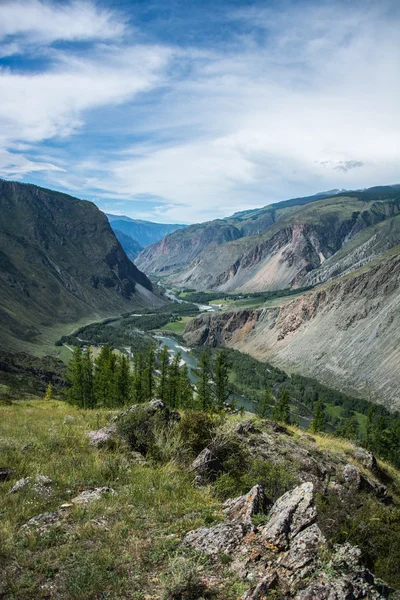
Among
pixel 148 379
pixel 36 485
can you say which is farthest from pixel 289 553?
pixel 148 379

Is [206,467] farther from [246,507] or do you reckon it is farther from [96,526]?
[96,526]

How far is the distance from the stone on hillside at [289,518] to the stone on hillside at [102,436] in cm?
629

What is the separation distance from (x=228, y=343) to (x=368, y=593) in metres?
139

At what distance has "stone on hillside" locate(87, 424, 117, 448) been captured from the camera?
11820 millimetres

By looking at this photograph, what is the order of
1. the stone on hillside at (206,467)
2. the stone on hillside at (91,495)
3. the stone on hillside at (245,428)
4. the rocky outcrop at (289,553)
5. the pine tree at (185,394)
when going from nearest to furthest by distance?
1. the rocky outcrop at (289,553)
2. the stone on hillside at (91,495)
3. the stone on hillside at (206,467)
4. the stone on hillside at (245,428)
5. the pine tree at (185,394)

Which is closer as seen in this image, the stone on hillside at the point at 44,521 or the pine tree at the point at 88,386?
the stone on hillside at the point at 44,521

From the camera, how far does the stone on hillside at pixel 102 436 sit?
11.8 metres

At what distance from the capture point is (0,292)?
16638cm

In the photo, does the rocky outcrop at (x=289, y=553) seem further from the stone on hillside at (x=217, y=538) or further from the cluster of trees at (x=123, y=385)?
the cluster of trees at (x=123, y=385)

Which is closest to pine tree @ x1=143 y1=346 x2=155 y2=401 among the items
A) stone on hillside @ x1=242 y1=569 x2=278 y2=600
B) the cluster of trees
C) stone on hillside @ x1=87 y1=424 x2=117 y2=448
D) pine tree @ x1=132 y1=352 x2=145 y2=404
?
the cluster of trees

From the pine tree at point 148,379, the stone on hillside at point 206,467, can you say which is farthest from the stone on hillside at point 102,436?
the pine tree at point 148,379

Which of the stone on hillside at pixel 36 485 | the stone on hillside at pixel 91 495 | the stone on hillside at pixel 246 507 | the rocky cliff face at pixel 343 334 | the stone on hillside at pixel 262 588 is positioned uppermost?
the stone on hillside at pixel 36 485

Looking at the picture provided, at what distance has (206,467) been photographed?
11141mm

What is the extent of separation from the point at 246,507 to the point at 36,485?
492cm
